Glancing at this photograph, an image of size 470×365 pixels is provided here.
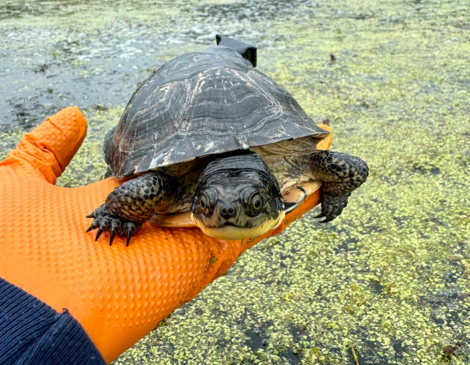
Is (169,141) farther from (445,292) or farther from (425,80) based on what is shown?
(425,80)

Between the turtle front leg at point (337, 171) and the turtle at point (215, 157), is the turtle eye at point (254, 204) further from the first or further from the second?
the turtle front leg at point (337, 171)

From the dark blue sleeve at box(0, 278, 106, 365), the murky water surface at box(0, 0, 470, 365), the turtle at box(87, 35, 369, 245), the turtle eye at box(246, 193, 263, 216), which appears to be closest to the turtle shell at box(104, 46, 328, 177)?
the turtle at box(87, 35, 369, 245)

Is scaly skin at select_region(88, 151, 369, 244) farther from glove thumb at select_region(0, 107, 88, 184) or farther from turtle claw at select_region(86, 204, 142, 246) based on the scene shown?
glove thumb at select_region(0, 107, 88, 184)

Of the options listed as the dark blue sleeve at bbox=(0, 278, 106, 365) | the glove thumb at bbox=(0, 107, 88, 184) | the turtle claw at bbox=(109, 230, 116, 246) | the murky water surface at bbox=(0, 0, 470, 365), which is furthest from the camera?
the murky water surface at bbox=(0, 0, 470, 365)

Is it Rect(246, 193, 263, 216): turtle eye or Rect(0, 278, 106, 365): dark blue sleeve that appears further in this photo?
Rect(246, 193, 263, 216): turtle eye

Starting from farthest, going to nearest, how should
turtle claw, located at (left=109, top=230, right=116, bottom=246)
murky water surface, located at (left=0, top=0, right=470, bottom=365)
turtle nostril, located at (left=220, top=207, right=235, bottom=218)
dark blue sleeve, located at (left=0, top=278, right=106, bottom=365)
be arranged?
murky water surface, located at (left=0, top=0, right=470, bottom=365), turtle claw, located at (left=109, top=230, right=116, bottom=246), turtle nostril, located at (left=220, top=207, right=235, bottom=218), dark blue sleeve, located at (left=0, top=278, right=106, bottom=365)

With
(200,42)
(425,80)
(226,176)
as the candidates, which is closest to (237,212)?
(226,176)

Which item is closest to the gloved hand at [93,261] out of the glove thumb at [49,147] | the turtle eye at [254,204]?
the glove thumb at [49,147]

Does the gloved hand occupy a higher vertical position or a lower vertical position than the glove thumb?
lower
